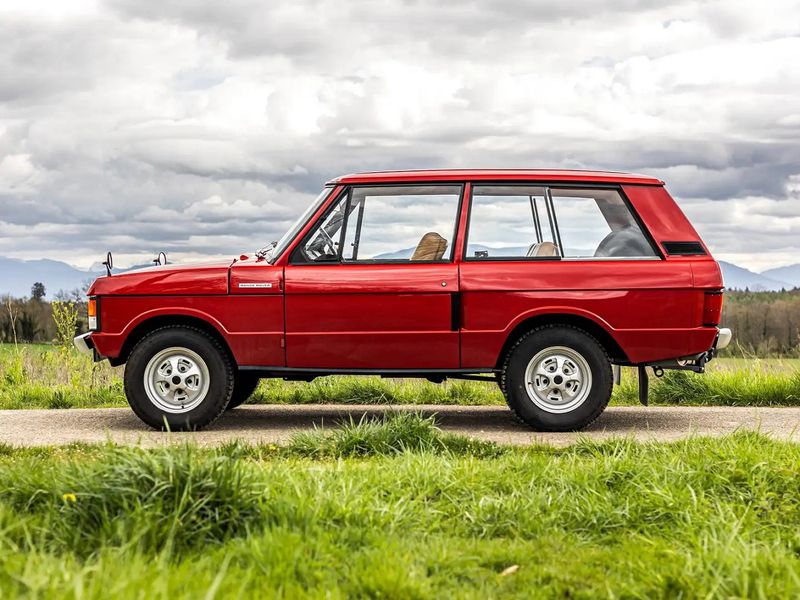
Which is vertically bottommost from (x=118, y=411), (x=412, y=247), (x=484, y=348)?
(x=118, y=411)

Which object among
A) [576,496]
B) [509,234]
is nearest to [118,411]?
[509,234]

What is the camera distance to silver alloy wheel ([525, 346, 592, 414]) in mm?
8477

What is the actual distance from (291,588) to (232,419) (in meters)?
5.79

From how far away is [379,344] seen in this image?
845cm

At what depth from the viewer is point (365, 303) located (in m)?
8.43

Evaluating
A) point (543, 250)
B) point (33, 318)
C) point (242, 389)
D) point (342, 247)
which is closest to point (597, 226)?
point (543, 250)

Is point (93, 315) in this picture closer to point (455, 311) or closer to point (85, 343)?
point (85, 343)

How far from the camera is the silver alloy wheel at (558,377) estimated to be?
8.48 meters

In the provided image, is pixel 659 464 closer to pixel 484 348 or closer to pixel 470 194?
pixel 484 348

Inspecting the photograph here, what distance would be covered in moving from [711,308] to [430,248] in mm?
2461

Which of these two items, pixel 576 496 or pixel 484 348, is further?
pixel 484 348

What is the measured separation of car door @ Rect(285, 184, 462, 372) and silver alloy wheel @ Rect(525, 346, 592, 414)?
2.28 ft

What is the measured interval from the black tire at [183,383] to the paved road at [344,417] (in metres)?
0.15

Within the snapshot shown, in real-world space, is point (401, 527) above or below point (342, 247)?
below
